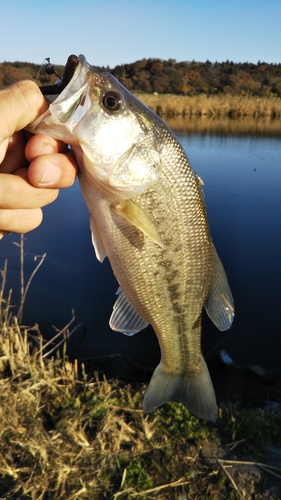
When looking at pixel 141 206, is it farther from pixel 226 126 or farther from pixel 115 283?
pixel 226 126

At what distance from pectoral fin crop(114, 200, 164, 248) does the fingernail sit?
346mm

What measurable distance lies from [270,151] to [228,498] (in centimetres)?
1806

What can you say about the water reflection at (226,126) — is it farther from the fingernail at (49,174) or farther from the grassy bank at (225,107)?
the fingernail at (49,174)

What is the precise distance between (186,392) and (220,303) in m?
0.71

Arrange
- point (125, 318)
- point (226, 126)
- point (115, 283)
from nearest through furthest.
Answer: point (125, 318)
point (115, 283)
point (226, 126)

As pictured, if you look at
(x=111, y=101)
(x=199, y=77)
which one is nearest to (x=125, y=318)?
(x=111, y=101)

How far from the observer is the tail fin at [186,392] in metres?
2.71

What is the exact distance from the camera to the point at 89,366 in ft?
18.1

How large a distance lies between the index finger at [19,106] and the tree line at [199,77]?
160 ft

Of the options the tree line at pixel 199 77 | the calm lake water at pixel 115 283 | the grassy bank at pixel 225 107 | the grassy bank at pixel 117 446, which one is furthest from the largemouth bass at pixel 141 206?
the tree line at pixel 199 77

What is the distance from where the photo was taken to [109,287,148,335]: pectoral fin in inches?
97.7

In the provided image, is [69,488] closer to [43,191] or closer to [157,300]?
[157,300]

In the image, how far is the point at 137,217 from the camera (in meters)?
2.03

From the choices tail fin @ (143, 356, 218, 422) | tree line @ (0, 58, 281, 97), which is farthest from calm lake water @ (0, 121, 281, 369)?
tree line @ (0, 58, 281, 97)
